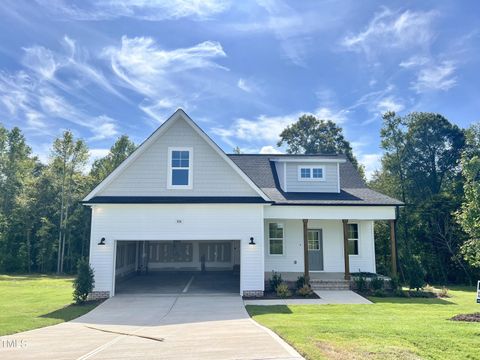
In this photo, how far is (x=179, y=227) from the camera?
13.9 m

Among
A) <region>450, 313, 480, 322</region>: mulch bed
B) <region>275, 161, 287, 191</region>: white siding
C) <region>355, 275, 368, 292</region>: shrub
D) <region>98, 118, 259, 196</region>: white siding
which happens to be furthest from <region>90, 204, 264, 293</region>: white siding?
<region>450, 313, 480, 322</region>: mulch bed

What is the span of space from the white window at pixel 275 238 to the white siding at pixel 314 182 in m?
2.11

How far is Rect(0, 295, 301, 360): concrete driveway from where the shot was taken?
608 centimetres

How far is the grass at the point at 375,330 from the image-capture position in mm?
6004

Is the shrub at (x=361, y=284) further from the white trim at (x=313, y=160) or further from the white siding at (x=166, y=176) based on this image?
the white trim at (x=313, y=160)

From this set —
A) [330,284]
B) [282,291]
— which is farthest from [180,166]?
[330,284]

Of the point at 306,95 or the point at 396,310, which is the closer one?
the point at 396,310

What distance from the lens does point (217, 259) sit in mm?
22688

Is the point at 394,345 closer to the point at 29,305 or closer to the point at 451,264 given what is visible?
the point at 29,305

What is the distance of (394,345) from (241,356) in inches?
121

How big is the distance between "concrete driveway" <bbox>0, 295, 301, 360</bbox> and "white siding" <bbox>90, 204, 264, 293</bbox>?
7.20 feet

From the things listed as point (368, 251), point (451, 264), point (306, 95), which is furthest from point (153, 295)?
point (451, 264)

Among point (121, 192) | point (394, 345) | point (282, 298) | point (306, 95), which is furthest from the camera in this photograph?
point (306, 95)

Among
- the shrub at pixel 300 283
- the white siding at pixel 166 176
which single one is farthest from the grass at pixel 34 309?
the shrub at pixel 300 283
